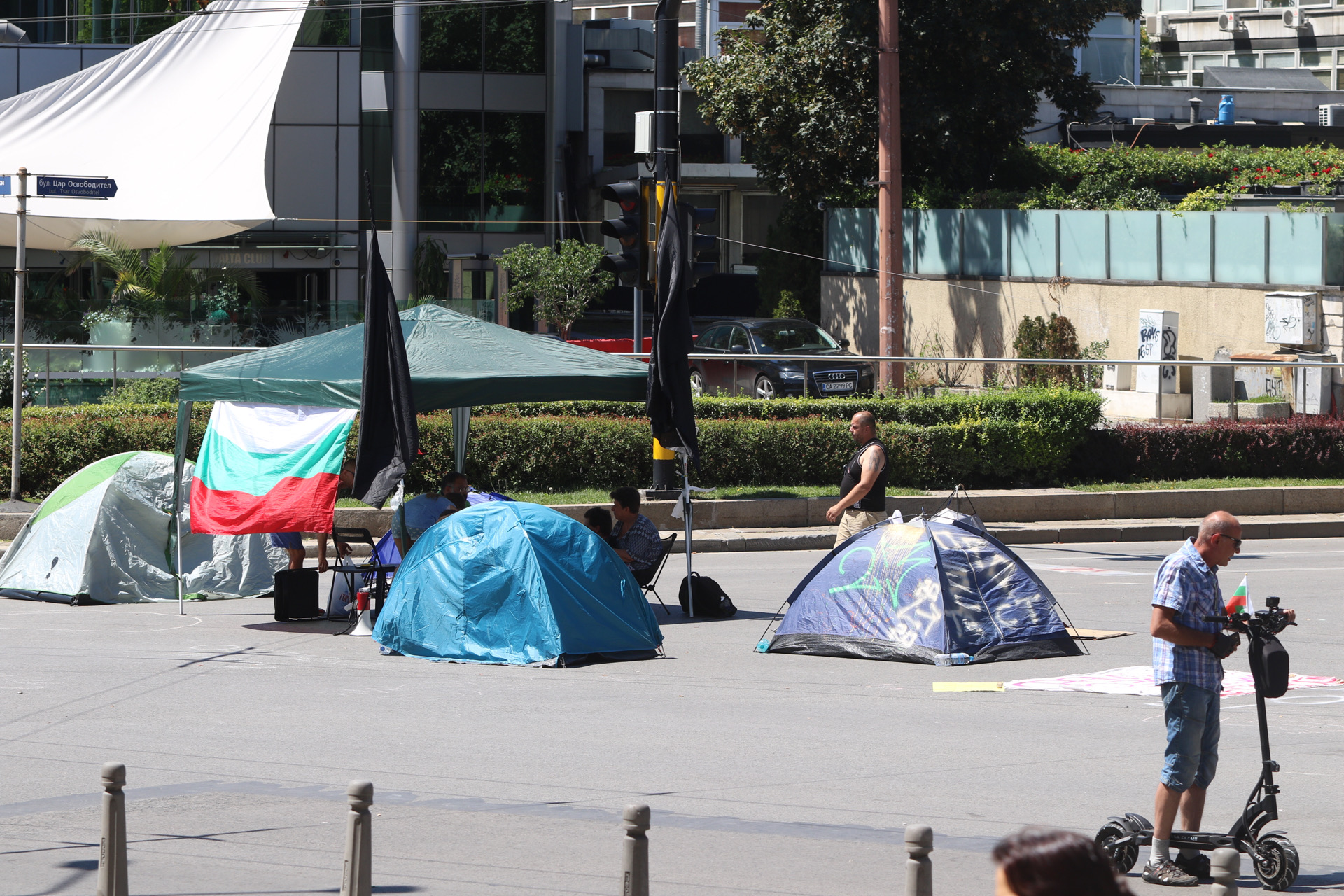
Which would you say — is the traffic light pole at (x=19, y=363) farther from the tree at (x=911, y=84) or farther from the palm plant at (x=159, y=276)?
the tree at (x=911, y=84)

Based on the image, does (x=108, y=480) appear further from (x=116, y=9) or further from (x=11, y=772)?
(x=116, y=9)

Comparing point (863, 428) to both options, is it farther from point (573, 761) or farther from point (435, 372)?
point (573, 761)

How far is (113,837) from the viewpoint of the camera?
5402 mm

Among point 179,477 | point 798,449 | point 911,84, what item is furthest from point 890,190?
point 179,477

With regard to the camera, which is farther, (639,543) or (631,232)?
(631,232)

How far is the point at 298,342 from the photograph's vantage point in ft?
48.2

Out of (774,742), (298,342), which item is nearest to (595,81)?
(298,342)

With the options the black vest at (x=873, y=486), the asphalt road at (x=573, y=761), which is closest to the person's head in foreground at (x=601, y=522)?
the asphalt road at (x=573, y=761)

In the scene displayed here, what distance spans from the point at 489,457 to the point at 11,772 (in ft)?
38.7

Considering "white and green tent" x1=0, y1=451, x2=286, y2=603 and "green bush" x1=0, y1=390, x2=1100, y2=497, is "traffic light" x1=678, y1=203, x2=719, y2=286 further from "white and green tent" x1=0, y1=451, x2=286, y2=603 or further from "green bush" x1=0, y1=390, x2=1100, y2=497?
"white and green tent" x1=0, y1=451, x2=286, y2=603

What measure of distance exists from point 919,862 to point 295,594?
961cm

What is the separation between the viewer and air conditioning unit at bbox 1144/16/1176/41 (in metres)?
70.5

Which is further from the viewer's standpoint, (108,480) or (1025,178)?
(1025,178)

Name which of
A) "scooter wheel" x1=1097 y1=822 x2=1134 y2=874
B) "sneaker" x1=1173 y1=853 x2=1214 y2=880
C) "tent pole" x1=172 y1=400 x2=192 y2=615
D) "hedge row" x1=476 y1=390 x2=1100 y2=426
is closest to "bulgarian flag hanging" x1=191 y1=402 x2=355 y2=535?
"tent pole" x1=172 y1=400 x2=192 y2=615
